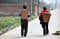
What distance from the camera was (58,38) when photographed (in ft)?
47.8

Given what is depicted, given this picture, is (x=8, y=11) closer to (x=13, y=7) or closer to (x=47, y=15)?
(x=13, y=7)

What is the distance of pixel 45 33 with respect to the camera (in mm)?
15945

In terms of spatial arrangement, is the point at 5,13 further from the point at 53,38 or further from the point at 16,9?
the point at 53,38

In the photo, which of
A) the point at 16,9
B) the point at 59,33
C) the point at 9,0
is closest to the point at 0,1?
the point at 9,0

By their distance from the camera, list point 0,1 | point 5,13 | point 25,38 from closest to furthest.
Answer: point 25,38, point 5,13, point 0,1

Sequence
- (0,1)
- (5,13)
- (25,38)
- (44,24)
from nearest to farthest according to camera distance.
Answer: (25,38) < (44,24) < (5,13) < (0,1)

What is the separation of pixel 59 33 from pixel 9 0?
3274 cm

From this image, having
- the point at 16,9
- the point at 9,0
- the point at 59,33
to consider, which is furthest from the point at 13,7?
the point at 59,33

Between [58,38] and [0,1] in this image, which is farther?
[0,1]

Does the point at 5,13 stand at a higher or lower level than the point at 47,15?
lower

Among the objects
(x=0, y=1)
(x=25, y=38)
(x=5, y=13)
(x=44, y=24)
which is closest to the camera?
→ (x=25, y=38)

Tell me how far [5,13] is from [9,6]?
2519 mm

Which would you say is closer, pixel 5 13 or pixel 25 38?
pixel 25 38

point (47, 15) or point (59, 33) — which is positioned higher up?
point (47, 15)
